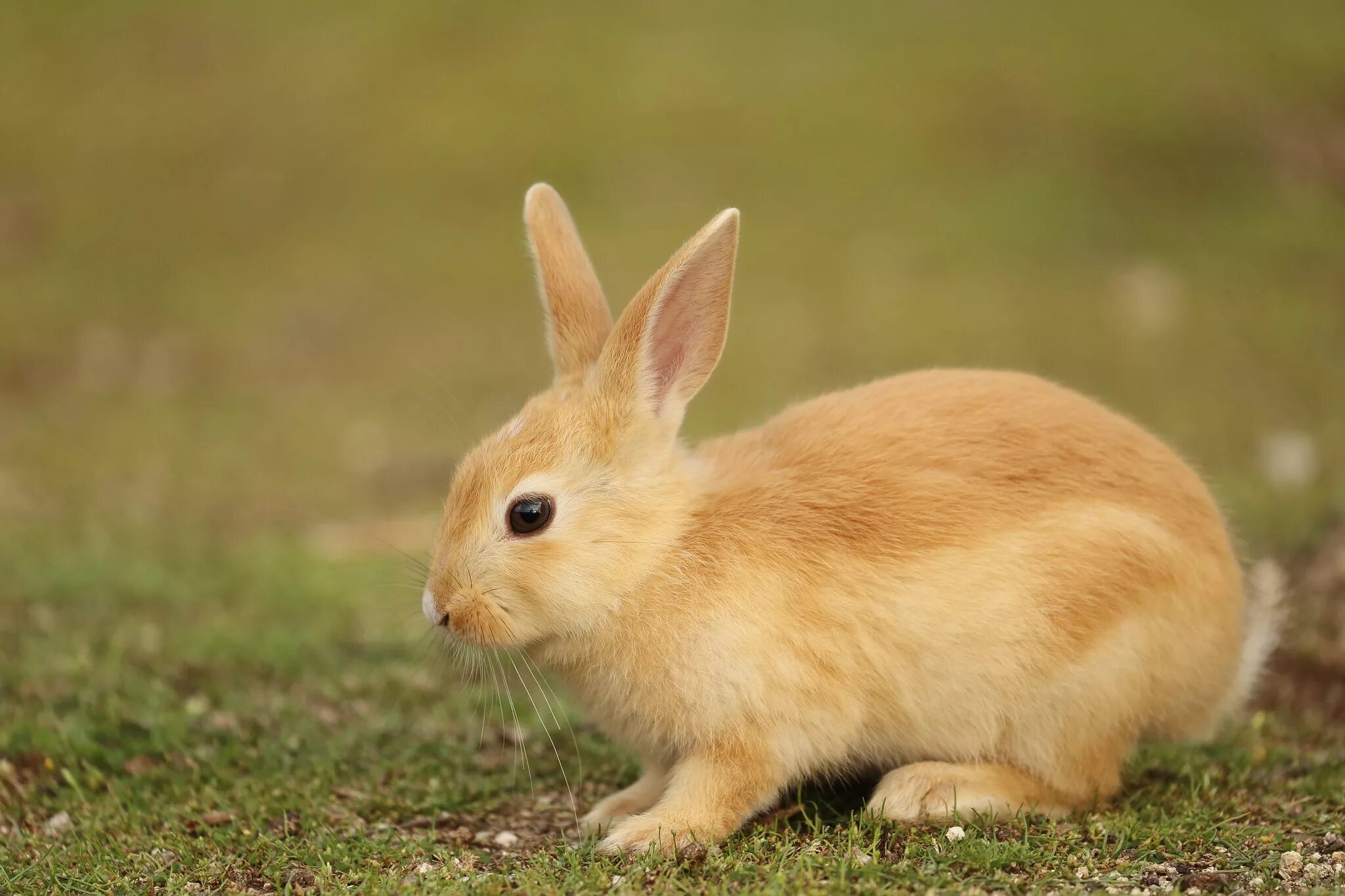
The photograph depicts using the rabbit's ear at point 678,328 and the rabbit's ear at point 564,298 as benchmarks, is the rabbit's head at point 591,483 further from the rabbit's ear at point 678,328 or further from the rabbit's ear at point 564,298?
the rabbit's ear at point 564,298

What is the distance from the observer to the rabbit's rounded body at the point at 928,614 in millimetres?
4625

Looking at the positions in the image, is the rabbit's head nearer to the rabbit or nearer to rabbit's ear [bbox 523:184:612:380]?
the rabbit

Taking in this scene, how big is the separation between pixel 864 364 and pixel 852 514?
299 inches

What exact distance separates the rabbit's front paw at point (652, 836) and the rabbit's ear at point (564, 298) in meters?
1.72

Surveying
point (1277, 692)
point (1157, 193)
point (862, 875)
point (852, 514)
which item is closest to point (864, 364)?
point (1157, 193)

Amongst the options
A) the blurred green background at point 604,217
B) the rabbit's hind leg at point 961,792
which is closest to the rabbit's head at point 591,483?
the rabbit's hind leg at point 961,792

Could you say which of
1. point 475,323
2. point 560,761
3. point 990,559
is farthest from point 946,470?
point 475,323

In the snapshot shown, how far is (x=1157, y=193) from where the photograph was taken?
47.6 feet

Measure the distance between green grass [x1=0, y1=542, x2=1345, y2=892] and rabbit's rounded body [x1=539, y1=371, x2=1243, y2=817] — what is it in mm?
356

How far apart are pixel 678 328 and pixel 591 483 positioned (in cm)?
65

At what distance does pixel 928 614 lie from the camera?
4641 mm

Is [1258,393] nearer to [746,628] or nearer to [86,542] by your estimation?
[746,628]

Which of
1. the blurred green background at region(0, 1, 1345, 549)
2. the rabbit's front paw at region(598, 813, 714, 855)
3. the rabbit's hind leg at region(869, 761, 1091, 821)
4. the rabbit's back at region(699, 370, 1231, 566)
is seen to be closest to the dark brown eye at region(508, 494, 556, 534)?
the rabbit's back at region(699, 370, 1231, 566)

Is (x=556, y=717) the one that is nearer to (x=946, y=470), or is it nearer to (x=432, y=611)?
(x=432, y=611)
